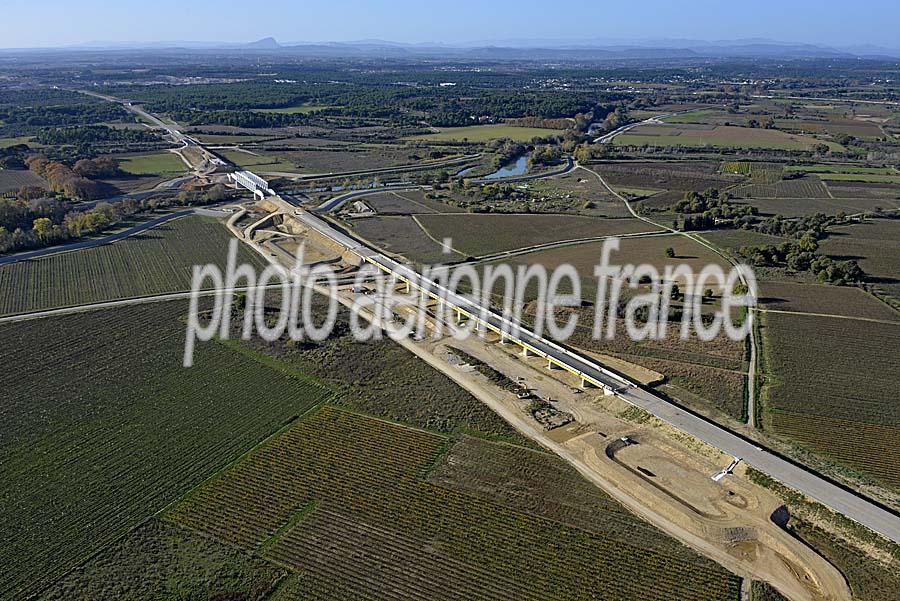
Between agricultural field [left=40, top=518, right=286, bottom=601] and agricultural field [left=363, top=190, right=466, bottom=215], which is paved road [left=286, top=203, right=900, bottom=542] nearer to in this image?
agricultural field [left=40, top=518, right=286, bottom=601]

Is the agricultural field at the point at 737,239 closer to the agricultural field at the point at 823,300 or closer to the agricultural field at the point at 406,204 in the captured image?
the agricultural field at the point at 823,300

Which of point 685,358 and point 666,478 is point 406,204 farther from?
point 666,478

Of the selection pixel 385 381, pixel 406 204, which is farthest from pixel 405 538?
pixel 406 204

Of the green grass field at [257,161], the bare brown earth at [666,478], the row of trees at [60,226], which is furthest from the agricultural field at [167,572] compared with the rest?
the green grass field at [257,161]

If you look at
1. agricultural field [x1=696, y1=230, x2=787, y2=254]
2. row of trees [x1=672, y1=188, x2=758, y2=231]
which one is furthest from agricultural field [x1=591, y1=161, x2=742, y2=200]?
agricultural field [x1=696, y1=230, x2=787, y2=254]

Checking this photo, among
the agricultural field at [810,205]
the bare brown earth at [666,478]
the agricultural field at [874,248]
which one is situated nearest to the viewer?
the bare brown earth at [666,478]

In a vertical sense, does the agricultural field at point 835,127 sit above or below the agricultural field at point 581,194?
above

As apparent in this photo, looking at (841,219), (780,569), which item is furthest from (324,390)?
(841,219)

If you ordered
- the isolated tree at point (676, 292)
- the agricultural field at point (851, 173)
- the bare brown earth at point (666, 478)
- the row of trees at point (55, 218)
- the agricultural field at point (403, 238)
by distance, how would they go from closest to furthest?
the bare brown earth at point (666, 478) < the isolated tree at point (676, 292) < the agricultural field at point (403, 238) < the row of trees at point (55, 218) < the agricultural field at point (851, 173)
